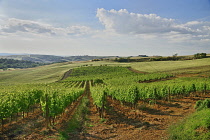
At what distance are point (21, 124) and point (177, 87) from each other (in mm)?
33304

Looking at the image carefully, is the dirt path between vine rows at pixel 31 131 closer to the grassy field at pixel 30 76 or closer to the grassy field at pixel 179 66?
the grassy field at pixel 30 76

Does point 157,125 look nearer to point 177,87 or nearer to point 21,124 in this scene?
point 21,124

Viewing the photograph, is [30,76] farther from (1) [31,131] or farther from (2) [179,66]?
(1) [31,131]

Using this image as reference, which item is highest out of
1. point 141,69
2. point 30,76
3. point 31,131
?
point 141,69

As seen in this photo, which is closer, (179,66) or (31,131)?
(31,131)

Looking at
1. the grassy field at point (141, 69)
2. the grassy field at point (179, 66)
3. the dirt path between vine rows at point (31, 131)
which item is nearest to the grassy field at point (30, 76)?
the grassy field at point (141, 69)

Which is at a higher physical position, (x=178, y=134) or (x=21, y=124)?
(x=178, y=134)

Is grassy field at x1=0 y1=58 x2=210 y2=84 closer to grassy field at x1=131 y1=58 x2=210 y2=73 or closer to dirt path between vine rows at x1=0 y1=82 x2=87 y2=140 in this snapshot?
grassy field at x1=131 y1=58 x2=210 y2=73

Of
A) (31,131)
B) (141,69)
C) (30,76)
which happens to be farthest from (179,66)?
(30,76)

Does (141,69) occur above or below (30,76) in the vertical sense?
above

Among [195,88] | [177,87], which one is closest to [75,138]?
[177,87]

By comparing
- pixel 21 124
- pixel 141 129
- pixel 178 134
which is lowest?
pixel 21 124

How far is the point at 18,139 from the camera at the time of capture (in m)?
18.0

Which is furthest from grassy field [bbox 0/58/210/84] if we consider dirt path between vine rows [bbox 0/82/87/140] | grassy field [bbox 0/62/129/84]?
dirt path between vine rows [bbox 0/82/87/140]
